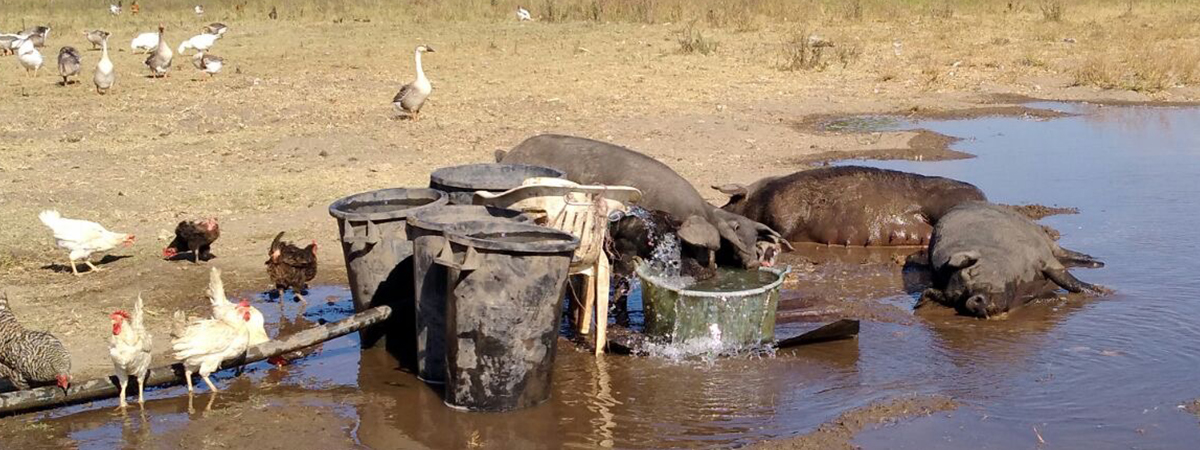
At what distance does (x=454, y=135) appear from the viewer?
15.4 metres

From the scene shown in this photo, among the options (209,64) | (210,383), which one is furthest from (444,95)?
(210,383)

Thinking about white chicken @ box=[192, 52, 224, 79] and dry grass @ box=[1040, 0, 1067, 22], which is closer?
white chicken @ box=[192, 52, 224, 79]

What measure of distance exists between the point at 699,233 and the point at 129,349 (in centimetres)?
377

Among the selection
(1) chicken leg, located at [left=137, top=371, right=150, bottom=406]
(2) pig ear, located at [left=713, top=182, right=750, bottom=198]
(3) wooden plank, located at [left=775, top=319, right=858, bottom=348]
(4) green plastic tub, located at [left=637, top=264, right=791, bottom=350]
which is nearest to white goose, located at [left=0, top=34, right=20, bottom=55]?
(2) pig ear, located at [left=713, top=182, right=750, bottom=198]

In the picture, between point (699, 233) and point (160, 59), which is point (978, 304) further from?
point (160, 59)

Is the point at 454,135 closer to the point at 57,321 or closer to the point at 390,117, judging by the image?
the point at 390,117

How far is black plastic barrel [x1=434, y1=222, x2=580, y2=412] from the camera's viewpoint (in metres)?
6.30

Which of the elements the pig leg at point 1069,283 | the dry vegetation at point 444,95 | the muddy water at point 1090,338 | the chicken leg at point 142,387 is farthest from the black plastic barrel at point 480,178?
the pig leg at point 1069,283

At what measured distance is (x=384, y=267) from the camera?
752 cm

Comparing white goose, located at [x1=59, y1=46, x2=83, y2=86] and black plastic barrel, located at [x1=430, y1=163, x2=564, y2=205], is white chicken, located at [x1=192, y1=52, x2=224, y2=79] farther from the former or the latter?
black plastic barrel, located at [x1=430, y1=163, x2=564, y2=205]

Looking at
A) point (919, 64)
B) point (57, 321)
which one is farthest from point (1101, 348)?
point (919, 64)

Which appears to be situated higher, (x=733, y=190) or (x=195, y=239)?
(x=733, y=190)

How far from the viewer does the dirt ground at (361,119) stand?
1015 centimetres

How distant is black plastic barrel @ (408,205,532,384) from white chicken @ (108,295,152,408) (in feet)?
4.65
